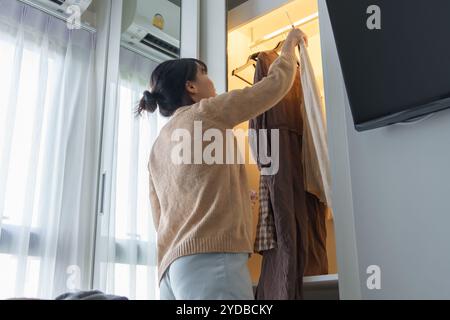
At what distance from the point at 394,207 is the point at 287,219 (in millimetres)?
319

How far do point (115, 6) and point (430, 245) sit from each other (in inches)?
60.8

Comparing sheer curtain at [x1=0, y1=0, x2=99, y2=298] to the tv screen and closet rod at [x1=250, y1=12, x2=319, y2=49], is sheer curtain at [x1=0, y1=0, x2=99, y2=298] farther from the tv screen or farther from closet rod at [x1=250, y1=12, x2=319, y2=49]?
the tv screen

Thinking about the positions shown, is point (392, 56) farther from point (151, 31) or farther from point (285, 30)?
point (151, 31)

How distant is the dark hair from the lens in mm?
1299

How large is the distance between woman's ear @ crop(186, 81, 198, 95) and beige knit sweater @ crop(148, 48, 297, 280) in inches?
4.3

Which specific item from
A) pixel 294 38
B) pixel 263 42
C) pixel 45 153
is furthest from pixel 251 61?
pixel 45 153

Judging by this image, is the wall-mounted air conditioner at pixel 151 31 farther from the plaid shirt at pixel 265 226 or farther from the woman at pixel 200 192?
the plaid shirt at pixel 265 226

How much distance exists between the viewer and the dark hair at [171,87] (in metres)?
1.30

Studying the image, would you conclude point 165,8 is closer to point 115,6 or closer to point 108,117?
point 115,6

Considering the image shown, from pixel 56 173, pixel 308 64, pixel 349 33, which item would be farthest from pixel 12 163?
pixel 349 33

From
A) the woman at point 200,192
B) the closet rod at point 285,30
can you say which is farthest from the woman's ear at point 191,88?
the closet rod at point 285,30

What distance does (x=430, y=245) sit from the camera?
3.09 ft

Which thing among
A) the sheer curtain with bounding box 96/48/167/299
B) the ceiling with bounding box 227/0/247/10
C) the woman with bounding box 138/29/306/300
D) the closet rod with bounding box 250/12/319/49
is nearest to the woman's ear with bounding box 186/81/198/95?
→ the woman with bounding box 138/29/306/300

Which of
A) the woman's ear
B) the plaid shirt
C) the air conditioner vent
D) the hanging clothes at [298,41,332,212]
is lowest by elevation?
the plaid shirt
